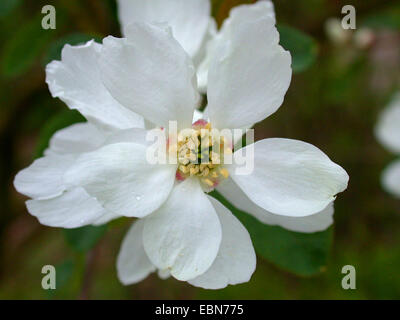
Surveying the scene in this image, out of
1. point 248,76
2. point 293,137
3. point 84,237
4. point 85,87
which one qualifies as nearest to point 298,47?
point 248,76

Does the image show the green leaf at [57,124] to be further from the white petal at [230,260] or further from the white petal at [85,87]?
the white petal at [230,260]

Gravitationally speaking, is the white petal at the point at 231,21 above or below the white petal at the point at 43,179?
above

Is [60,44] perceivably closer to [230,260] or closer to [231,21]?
A: [231,21]

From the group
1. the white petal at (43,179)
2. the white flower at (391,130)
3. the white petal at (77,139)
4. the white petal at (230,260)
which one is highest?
the white petal at (77,139)

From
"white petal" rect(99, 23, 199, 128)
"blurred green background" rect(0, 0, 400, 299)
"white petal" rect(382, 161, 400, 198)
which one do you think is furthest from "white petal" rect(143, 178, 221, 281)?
"white petal" rect(382, 161, 400, 198)

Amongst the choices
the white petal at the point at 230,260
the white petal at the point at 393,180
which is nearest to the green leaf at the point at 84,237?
the white petal at the point at 230,260

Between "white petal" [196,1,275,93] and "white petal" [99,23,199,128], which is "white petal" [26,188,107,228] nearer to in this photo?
"white petal" [99,23,199,128]
